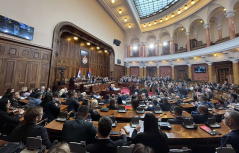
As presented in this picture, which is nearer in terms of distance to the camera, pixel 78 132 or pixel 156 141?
pixel 156 141

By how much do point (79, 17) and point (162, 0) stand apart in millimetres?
11065

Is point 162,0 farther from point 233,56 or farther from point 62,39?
point 62,39

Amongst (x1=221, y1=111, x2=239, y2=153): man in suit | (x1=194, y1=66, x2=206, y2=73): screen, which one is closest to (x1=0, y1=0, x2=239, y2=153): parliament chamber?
(x1=221, y1=111, x2=239, y2=153): man in suit

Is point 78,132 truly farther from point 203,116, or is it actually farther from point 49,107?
point 203,116

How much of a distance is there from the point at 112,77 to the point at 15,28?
381 inches

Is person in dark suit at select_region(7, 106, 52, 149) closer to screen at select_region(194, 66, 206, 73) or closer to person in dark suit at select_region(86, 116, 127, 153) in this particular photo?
person in dark suit at select_region(86, 116, 127, 153)

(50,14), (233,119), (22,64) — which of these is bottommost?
(233,119)

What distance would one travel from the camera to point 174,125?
2.36 m

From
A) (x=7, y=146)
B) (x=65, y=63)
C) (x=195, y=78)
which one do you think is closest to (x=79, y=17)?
(x=65, y=63)

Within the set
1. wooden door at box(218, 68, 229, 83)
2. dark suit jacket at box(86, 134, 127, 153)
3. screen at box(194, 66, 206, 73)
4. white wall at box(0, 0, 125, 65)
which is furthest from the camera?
screen at box(194, 66, 206, 73)

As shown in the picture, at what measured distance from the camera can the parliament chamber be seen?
156 centimetres

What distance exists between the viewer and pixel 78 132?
5.32ft

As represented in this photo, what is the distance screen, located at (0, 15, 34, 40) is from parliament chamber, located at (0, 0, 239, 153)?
0.03m

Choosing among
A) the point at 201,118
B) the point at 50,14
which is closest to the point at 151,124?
the point at 201,118
